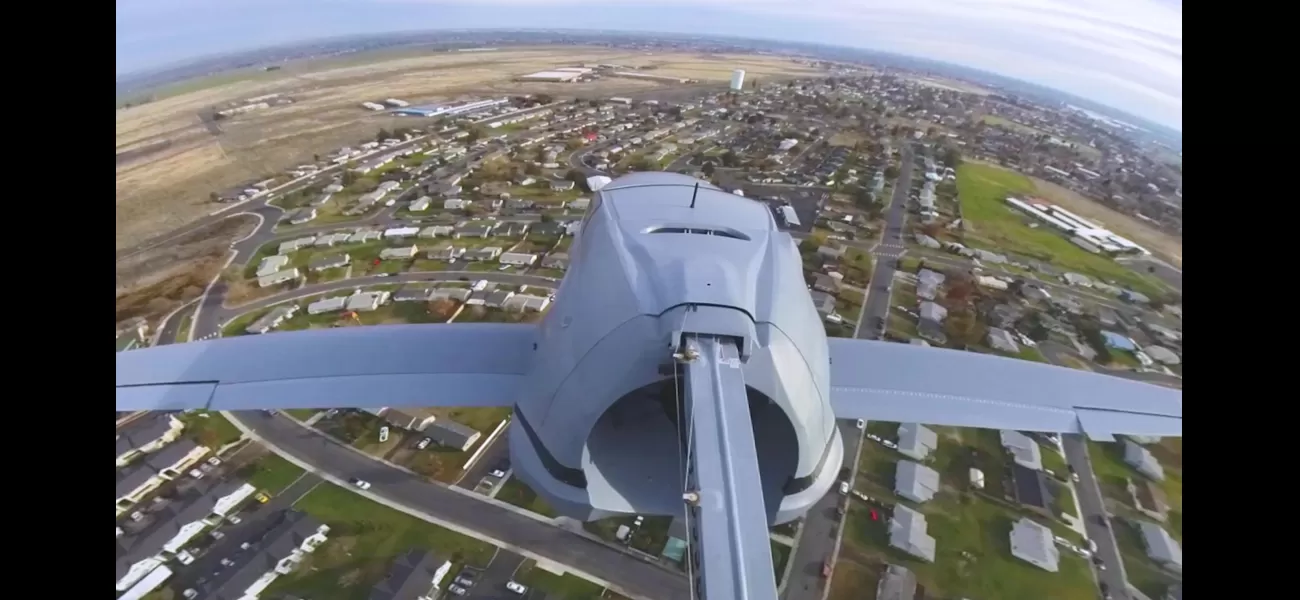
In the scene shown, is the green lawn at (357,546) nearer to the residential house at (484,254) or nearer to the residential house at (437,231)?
the residential house at (484,254)

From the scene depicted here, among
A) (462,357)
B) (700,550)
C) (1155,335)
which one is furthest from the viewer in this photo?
(1155,335)

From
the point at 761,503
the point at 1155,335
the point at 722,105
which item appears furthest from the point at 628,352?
the point at 722,105

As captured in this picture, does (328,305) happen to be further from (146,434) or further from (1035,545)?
(1035,545)

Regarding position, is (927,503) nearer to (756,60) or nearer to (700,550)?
A: (700,550)

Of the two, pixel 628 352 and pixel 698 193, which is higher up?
pixel 698 193

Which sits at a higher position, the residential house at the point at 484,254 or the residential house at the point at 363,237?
the residential house at the point at 363,237

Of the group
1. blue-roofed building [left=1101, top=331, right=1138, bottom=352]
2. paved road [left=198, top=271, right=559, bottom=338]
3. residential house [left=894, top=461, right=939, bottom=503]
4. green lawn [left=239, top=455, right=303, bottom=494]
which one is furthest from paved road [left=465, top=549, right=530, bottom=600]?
blue-roofed building [left=1101, top=331, right=1138, bottom=352]

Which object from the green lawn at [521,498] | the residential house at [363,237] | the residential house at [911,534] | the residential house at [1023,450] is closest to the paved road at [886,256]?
the residential house at [1023,450]

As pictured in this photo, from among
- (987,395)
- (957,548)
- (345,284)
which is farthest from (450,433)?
(957,548)
